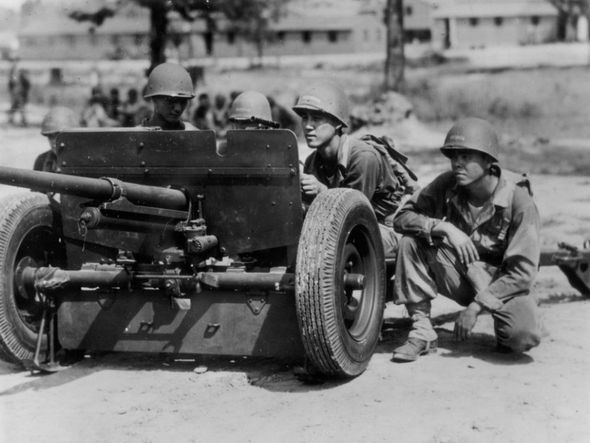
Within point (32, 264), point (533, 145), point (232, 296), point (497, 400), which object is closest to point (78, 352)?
point (32, 264)

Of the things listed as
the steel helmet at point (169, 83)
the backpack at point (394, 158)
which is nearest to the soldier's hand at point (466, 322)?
the backpack at point (394, 158)

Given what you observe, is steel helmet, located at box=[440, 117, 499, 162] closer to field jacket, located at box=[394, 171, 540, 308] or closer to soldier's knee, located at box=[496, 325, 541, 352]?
field jacket, located at box=[394, 171, 540, 308]

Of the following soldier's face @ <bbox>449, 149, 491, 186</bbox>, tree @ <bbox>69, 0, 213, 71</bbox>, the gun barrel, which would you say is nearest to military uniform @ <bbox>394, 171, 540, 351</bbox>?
soldier's face @ <bbox>449, 149, 491, 186</bbox>

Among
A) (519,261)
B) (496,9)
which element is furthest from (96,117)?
(496,9)

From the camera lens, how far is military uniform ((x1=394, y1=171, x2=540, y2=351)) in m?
5.86

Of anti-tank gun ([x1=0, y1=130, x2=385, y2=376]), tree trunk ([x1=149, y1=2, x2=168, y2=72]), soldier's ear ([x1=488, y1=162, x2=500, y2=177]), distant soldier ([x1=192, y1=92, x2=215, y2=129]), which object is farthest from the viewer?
tree trunk ([x1=149, y1=2, x2=168, y2=72])

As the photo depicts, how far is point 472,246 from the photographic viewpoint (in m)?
6.02

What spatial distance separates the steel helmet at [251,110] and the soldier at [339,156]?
1519 mm

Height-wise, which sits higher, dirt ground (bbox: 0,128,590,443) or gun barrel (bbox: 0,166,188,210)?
gun barrel (bbox: 0,166,188,210)

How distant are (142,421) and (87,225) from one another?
3.85ft

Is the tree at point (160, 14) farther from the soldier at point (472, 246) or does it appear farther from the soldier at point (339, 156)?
the soldier at point (472, 246)

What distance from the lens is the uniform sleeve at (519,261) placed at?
19.1 feet

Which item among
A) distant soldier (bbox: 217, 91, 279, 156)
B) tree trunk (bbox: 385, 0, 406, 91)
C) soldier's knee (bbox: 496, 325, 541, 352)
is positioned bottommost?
soldier's knee (bbox: 496, 325, 541, 352)

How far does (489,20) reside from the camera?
61875 mm
